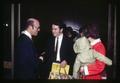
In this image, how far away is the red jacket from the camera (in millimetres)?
9789

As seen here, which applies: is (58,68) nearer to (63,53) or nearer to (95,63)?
(63,53)

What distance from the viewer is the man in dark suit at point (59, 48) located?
975cm

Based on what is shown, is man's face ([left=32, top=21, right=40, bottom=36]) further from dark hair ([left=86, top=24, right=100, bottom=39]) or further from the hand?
dark hair ([left=86, top=24, right=100, bottom=39])

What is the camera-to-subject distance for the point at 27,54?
31.9 feet

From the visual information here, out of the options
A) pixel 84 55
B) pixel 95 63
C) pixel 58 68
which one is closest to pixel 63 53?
pixel 58 68

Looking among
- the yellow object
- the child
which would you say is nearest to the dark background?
the child

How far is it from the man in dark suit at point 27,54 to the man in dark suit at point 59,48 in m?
0.32

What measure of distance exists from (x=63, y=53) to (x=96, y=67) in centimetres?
76

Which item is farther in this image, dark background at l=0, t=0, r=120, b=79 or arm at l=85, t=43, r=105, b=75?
arm at l=85, t=43, r=105, b=75

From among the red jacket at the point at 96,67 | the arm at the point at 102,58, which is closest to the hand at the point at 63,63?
the red jacket at the point at 96,67

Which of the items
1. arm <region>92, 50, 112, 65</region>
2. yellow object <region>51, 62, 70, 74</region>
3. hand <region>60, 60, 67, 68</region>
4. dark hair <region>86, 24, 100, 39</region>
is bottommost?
yellow object <region>51, 62, 70, 74</region>

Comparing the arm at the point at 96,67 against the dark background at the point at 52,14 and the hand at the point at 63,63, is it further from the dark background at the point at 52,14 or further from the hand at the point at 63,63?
the hand at the point at 63,63

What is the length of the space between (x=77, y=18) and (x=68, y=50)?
702mm

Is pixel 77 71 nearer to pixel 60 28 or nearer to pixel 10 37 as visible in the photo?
pixel 60 28
